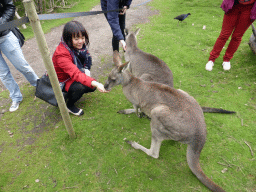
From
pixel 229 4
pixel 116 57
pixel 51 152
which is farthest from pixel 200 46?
pixel 51 152

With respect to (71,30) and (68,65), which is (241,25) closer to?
(71,30)

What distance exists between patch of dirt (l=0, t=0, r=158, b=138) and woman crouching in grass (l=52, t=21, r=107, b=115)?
0.74 m

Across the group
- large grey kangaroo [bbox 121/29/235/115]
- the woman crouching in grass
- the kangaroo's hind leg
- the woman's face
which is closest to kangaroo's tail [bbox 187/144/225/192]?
the kangaroo's hind leg

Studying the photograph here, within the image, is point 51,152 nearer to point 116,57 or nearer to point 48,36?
point 116,57

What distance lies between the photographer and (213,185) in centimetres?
174

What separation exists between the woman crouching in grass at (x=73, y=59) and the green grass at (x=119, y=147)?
552 millimetres

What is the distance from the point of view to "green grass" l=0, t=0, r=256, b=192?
78.1 inches

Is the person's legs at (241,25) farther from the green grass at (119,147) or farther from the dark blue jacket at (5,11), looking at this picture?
the dark blue jacket at (5,11)

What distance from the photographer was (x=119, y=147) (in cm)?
236

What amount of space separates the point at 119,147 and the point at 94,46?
355 centimetres

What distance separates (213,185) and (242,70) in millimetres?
2916

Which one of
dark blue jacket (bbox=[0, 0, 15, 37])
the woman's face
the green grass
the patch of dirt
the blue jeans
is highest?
dark blue jacket (bbox=[0, 0, 15, 37])

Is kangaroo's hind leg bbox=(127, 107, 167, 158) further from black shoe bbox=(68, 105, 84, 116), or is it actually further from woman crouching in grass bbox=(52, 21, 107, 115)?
black shoe bbox=(68, 105, 84, 116)

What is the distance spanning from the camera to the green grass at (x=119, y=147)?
198 cm
